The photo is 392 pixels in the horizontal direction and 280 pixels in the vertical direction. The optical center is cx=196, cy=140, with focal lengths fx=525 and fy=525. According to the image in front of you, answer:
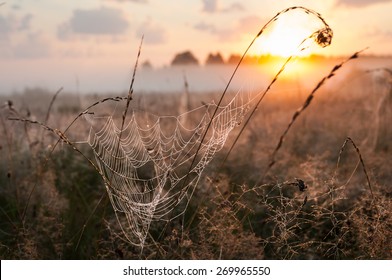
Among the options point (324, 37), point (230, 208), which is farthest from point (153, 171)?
point (324, 37)

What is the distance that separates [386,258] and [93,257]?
1.69m

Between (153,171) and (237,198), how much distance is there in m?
1.81

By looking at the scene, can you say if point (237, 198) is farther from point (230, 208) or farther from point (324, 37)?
point (324, 37)

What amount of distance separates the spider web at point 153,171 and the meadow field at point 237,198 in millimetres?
102

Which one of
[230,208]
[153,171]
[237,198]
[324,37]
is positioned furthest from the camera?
[153,171]

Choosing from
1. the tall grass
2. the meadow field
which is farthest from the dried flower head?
the meadow field

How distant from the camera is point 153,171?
15.5 feet

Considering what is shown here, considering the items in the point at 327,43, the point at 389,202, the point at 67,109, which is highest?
the point at 327,43

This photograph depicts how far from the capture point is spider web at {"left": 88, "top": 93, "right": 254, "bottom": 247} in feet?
10.7

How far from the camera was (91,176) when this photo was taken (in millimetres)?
5020

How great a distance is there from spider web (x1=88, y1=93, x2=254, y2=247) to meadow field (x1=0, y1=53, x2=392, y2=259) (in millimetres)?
102

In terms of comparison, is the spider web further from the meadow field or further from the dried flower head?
the dried flower head
